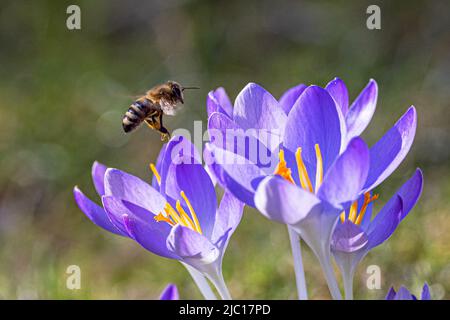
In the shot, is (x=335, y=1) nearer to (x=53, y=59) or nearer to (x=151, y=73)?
(x=151, y=73)

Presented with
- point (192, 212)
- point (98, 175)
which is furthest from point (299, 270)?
point (98, 175)

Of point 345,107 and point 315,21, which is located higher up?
point 315,21

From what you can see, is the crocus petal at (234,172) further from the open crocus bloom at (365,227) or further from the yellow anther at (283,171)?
the open crocus bloom at (365,227)

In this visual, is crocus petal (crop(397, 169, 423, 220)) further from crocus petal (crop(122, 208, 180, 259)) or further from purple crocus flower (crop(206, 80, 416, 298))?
crocus petal (crop(122, 208, 180, 259))

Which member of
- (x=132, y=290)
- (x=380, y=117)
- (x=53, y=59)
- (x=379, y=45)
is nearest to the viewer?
(x=132, y=290)

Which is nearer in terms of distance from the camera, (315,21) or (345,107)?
(345,107)

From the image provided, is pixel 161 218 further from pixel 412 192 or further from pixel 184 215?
pixel 412 192

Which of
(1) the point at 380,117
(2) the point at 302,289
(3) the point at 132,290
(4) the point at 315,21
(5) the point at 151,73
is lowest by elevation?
(3) the point at 132,290

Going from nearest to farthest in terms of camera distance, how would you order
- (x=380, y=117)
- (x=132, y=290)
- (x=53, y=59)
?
(x=132, y=290), (x=380, y=117), (x=53, y=59)

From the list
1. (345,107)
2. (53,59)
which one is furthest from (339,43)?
(345,107)
